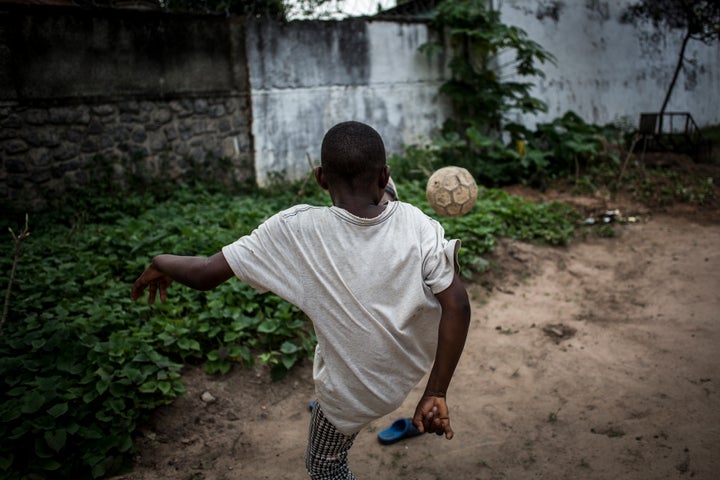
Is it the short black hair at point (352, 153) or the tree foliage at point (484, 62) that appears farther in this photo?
the tree foliage at point (484, 62)

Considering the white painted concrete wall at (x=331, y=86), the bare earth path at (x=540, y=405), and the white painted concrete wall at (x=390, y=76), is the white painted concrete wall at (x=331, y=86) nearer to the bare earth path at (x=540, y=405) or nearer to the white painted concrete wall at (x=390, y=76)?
the white painted concrete wall at (x=390, y=76)

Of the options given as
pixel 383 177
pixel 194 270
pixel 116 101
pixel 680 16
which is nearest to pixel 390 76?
pixel 116 101

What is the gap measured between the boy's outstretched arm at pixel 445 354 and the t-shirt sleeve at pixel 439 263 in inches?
1.0

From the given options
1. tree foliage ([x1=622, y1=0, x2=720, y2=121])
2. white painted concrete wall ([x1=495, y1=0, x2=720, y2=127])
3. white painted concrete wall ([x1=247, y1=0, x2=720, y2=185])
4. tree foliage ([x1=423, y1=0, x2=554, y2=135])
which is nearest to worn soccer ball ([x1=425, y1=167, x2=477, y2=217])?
white painted concrete wall ([x1=247, y1=0, x2=720, y2=185])

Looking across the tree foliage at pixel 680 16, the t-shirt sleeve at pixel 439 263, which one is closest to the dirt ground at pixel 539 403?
the t-shirt sleeve at pixel 439 263

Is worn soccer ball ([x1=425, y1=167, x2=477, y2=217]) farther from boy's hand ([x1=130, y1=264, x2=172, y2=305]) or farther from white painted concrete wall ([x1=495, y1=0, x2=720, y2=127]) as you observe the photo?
white painted concrete wall ([x1=495, y1=0, x2=720, y2=127])

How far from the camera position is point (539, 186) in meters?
7.79

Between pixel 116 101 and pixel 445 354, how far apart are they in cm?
579

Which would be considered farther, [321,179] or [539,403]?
[539,403]

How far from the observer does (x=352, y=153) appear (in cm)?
171

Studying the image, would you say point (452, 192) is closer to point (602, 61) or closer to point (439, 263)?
point (439, 263)

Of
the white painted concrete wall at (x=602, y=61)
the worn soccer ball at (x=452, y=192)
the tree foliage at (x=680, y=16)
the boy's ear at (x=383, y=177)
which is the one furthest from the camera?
the tree foliage at (x=680, y=16)

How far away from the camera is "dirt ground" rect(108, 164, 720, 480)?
2.82 m

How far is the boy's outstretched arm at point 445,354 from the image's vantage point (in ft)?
5.72
